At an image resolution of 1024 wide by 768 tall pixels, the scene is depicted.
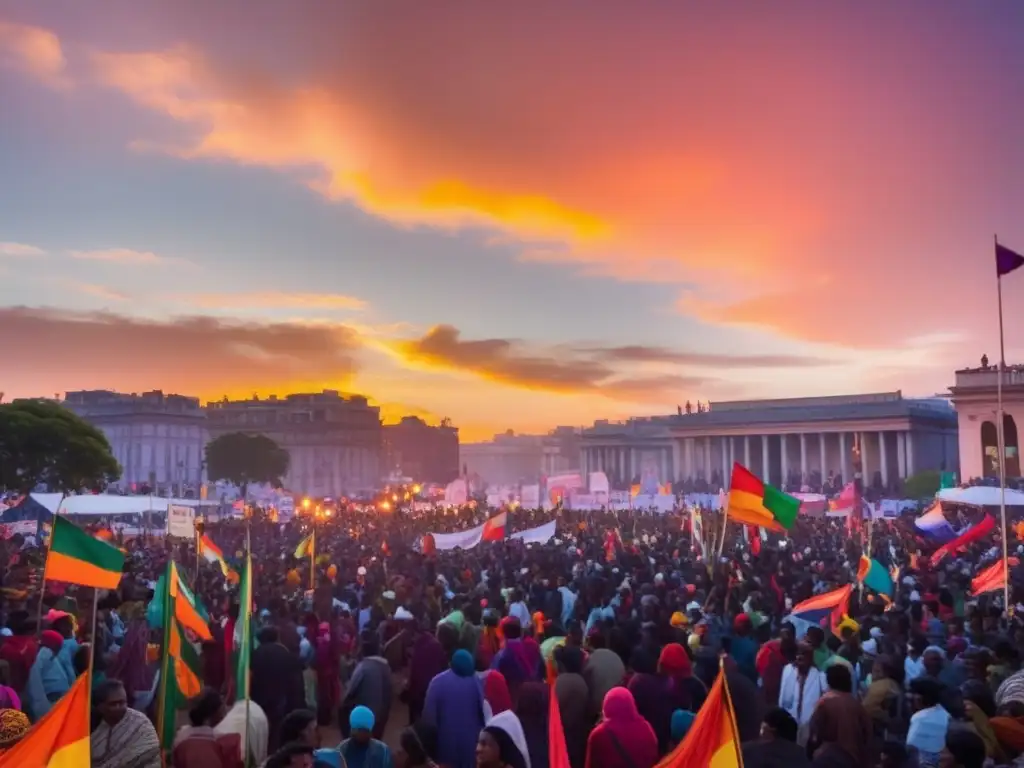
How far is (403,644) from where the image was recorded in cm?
1124

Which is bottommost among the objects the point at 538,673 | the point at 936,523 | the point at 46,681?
the point at 538,673

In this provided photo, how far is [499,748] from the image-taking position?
18.7 feet

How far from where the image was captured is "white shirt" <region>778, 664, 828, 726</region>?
28.1 feet

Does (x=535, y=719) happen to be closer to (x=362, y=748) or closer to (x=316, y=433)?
(x=362, y=748)

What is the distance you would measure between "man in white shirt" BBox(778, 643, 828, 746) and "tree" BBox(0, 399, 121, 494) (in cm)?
3573

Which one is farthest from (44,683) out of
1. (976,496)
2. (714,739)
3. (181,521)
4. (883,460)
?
(883,460)

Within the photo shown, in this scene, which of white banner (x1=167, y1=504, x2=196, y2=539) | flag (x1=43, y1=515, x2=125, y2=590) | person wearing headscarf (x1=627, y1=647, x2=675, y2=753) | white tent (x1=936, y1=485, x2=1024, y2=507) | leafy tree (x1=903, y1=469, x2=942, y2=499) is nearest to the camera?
flag (x1=43, y1=515, x2=125, y2=590)

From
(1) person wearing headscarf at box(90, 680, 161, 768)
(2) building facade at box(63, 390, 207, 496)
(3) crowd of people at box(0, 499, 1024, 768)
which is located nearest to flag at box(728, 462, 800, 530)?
(3) crowd of people at box(0, 499, 1024, 768)

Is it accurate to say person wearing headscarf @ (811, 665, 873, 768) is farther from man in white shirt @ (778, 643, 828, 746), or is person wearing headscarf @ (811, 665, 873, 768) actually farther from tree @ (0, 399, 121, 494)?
tree @ (0, 399, 121, 494)

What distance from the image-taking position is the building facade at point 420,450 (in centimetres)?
17075

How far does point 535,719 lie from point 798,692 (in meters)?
2.57

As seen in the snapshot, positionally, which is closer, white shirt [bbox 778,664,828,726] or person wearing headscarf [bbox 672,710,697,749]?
person wearing headscarf [bbox 672,710,697,749]

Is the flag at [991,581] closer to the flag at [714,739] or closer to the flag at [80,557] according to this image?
the flag at [714,739]

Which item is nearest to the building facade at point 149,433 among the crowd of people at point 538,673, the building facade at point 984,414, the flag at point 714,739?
the building facade at point 984,414
